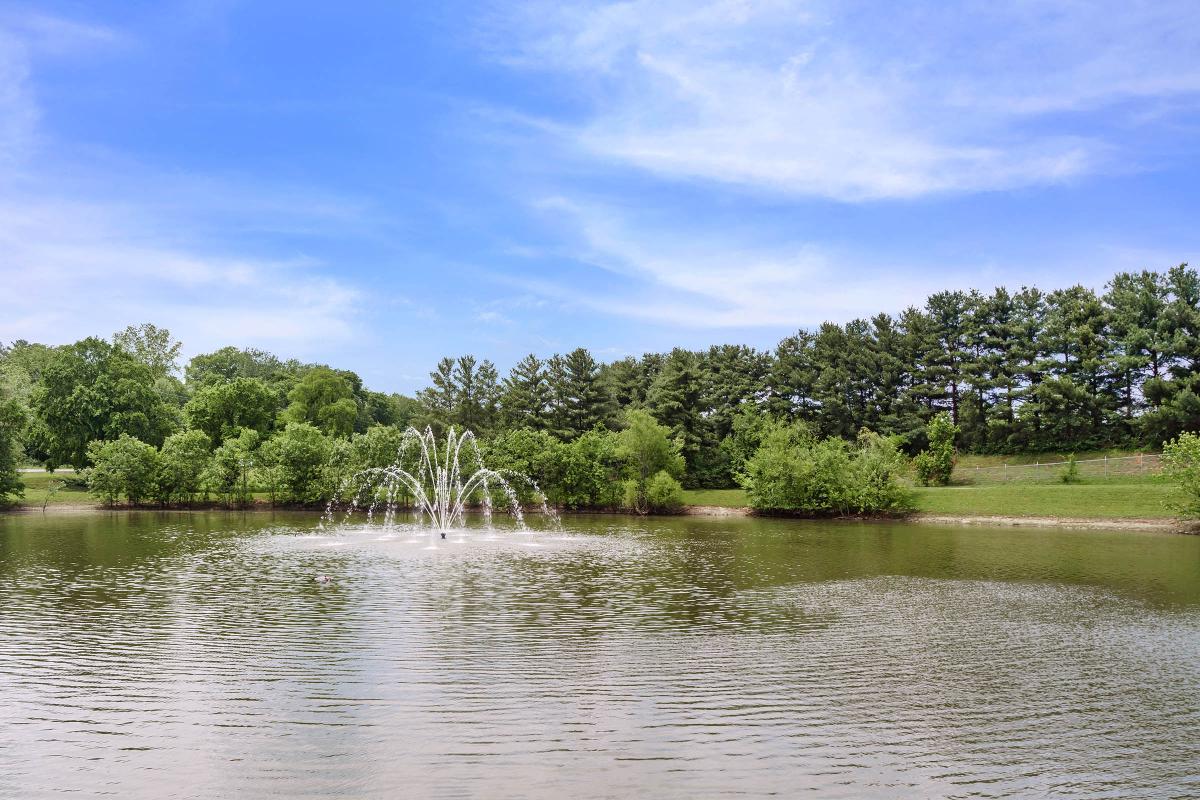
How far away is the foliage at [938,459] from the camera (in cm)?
7256

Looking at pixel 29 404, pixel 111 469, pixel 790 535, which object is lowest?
pixel 790 535

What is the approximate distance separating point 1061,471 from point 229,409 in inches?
3371

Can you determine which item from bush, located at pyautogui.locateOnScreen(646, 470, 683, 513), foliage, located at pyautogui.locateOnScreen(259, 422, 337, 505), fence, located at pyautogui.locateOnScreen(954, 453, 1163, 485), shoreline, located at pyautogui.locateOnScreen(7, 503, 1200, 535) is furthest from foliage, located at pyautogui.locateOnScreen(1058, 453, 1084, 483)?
foliage, located at pyautogui.locateOnScreen(259, 422, 337, 505)

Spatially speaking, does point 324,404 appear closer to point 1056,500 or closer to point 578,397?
point 578,397

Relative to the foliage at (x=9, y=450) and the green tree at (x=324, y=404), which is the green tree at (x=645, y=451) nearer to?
the green tree at (x=324, y=404)

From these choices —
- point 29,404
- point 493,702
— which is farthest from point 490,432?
point 493,702

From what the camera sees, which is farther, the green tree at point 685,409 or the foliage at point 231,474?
the green tree at point 685,409

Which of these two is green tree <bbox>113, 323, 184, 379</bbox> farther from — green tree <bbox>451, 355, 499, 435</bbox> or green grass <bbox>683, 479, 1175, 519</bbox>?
green grass <bbox>683, 479, 1175, 519</bbox>

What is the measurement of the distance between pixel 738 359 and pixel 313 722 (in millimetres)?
83243

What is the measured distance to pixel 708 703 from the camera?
13.7 m

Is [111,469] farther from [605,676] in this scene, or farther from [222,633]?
[605,676]

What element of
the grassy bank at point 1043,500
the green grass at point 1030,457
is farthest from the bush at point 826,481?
the green grass at point 1030,457

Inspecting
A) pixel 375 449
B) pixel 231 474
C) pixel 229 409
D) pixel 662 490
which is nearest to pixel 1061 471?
pixel 662 490

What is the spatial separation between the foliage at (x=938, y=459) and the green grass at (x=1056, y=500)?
2.89 meters
